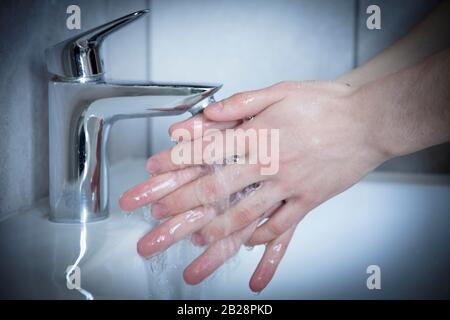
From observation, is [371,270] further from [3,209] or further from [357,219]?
[3,209]

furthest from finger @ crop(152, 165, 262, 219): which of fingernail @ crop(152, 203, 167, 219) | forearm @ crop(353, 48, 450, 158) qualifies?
forearm @ crop(353, 48, 450, 158)

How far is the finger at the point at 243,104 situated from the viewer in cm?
47

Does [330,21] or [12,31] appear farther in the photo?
[330,21]

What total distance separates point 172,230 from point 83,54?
17cm

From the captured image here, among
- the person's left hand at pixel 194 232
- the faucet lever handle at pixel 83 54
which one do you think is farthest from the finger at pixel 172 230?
the faucet lever handle at pixel 83 54

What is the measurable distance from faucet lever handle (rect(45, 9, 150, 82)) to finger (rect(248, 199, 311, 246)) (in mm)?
215

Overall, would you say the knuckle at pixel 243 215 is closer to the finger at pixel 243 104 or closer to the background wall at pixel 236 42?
the finger at pixel 243 104

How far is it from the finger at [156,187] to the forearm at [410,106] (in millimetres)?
167

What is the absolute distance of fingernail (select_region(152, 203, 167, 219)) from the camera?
1.63 feet

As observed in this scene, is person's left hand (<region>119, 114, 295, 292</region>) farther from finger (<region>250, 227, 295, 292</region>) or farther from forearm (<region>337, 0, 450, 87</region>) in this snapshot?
forearm (<region>337, 0, 450, 87</region>)

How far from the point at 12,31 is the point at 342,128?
0.31 m

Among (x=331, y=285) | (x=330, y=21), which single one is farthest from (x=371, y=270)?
(x=330, y=21)

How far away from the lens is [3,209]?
19.4 inches
